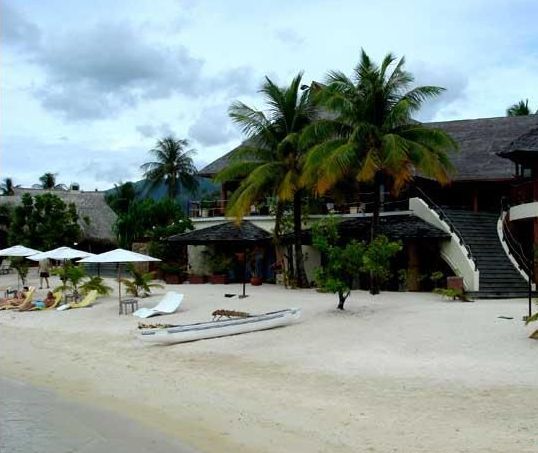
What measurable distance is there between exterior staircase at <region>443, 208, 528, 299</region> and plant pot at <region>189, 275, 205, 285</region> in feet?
35.7

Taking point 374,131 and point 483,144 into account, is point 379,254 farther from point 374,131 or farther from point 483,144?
point 483,144

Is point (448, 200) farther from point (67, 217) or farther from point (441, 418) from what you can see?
point (67, 217)

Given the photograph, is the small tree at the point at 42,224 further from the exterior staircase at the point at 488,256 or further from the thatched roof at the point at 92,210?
the exterior staircase at the point at 488,256

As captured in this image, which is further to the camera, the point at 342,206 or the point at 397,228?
the point at 342,206

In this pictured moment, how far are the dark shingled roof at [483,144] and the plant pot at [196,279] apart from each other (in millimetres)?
4989

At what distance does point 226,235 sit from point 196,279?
2.62 m

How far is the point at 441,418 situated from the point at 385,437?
106 cm

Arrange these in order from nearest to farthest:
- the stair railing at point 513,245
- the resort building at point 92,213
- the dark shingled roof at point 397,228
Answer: the stair railing at point 513,245, the dark shingled roof at point 397,228, the resort building at point 92,213

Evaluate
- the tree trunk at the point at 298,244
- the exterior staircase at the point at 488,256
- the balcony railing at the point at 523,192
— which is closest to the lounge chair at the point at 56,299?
the tree trunk at the point at 298,244

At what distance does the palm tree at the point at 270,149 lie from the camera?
971 inches

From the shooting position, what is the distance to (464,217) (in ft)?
81.4

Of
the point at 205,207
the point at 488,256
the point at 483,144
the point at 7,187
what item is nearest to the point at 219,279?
the point at 205,207

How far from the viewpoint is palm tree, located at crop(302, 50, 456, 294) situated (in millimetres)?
21156

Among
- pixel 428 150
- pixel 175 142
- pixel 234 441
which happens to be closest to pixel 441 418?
pixel 234 441
